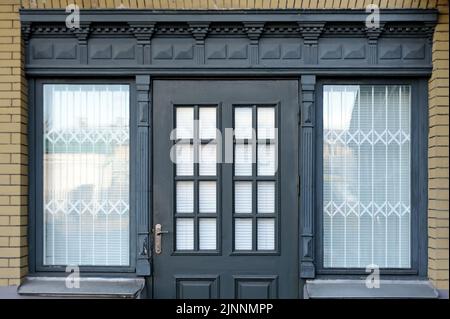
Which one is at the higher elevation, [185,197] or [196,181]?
[196,181]

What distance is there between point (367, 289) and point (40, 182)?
9.90 feet

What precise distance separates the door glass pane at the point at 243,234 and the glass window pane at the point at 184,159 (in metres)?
0.62

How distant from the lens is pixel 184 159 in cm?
463

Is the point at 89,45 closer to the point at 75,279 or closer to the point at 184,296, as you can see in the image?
the point at 75,279

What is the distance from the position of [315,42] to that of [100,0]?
6.28 ft

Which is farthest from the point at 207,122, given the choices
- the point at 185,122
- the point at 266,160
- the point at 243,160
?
the point at 266,160

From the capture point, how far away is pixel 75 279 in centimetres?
457

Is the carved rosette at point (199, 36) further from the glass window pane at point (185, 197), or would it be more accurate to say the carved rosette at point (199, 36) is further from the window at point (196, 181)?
the glass window pane at point (185, 197)

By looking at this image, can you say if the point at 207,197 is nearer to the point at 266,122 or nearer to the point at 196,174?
the point at 196,174

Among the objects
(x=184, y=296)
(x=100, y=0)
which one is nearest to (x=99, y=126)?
(x=100, y=0)

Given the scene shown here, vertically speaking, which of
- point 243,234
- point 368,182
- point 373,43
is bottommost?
point 243,234

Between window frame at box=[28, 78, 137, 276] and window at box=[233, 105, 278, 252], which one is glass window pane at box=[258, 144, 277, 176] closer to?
window at box=[233, 105, 278, 252]

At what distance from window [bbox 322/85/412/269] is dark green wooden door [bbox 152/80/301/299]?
34cm

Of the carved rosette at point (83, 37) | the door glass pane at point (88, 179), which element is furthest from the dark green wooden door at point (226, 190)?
the carved rosette at point (83, 37)
